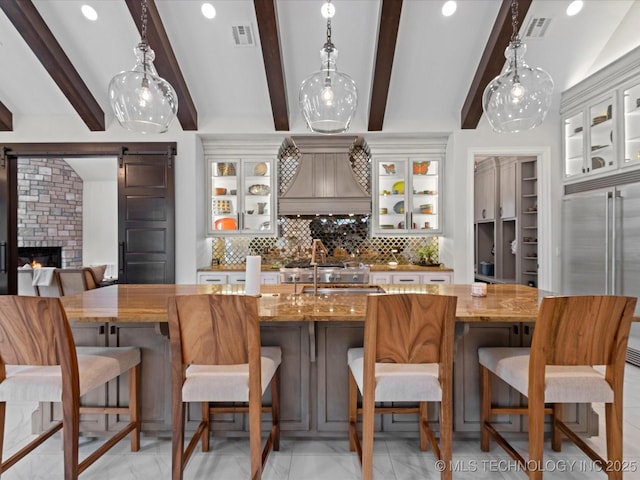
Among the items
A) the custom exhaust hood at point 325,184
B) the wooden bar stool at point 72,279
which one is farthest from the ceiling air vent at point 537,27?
the wooden bar stool at point 72,279

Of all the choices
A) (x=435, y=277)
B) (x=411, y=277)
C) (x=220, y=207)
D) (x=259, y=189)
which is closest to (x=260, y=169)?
(x=259, y=189)

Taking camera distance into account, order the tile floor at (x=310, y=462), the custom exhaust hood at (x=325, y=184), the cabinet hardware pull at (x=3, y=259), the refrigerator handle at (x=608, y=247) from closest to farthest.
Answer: the tile floor at (x=310, y=462), the refrigerator handle at (x=608, y=247), the cabinet hardware pull at (x=3, y=259), the custom exhaust hood at (x=325, y=184)

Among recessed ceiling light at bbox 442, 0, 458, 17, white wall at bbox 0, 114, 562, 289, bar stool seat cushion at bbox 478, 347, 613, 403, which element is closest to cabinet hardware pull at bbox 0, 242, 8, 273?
white wall at bbox 0, 114, 562, 289

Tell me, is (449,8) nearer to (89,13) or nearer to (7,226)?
(89,13)

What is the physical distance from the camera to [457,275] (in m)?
4.75

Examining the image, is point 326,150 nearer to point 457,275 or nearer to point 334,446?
point 457,275

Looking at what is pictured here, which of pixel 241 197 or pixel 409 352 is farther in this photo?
pixel 241 197

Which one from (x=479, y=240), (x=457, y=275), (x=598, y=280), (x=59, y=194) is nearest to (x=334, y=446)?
(x=457, y=275)

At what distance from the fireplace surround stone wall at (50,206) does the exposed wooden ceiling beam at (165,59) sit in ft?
13.1

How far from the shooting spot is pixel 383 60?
3840 mm

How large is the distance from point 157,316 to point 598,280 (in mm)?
4472

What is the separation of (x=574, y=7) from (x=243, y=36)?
3.38m

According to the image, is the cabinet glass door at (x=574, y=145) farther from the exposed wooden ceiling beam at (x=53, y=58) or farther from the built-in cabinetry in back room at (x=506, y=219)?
the exposed wooden ceiling beam at (x=53, y=58)

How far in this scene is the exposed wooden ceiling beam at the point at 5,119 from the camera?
4605 millimetres
